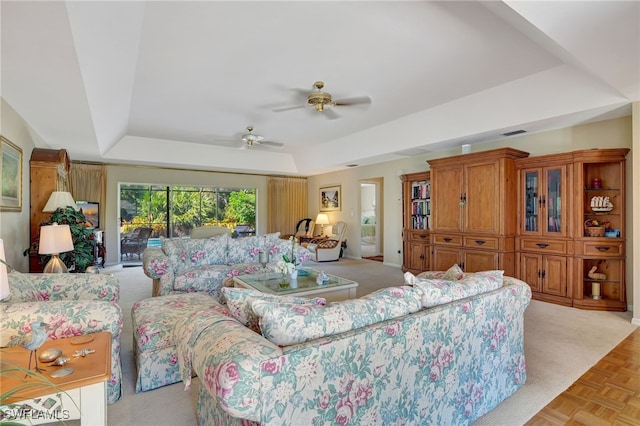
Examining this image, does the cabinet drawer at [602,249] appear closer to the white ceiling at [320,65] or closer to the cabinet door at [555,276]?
the cabinet door at [555,276]

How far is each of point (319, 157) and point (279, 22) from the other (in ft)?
16.9

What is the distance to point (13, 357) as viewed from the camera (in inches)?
58.6

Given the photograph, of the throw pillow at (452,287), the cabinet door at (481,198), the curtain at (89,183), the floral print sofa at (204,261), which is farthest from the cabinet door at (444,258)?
the curtain at (89,183)

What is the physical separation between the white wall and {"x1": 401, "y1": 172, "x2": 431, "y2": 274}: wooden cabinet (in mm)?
5717

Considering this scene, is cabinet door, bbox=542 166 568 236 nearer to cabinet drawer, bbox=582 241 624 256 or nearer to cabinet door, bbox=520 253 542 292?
cabinet drawer, bbox=582 241 624 256

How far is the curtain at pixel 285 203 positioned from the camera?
932cm

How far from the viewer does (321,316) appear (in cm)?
135

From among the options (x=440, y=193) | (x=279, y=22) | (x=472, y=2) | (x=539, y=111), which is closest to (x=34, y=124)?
(x=279, y=22)

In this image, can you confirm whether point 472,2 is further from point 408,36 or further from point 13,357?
point 13,357

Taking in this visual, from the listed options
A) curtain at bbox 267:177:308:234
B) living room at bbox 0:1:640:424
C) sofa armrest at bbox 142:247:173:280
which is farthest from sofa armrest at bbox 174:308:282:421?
curtain at bbox 267:177:308:234

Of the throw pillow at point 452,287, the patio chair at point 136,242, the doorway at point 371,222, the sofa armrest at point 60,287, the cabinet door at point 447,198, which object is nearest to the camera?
the throw pillow at point 452,287

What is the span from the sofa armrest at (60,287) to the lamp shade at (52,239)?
1.28 ft

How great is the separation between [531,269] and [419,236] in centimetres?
195

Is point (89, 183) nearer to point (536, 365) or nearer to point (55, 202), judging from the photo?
point (55, 202)
